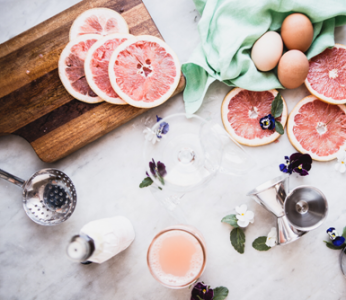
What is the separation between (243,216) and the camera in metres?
1.02

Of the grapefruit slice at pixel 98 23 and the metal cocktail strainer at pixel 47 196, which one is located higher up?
the grapefruit slice at pixel 98 23

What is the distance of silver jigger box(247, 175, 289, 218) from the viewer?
951mm

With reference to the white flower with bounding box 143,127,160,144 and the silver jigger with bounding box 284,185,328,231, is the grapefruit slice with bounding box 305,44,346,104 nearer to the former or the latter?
the silver jigger with bounding box 284,185,328,231

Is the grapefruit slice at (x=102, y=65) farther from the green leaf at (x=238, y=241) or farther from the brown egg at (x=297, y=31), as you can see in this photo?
the green leaf at (x=238, y=241)

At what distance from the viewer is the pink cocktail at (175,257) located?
0.88 meters

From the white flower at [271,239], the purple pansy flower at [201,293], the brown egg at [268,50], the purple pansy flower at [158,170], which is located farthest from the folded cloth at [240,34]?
the purple pansy flower at [201,293]

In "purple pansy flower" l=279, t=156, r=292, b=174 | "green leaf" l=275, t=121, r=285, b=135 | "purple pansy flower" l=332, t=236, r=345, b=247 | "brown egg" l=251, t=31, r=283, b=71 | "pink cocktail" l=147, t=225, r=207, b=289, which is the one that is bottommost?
"purple pansy flower" l=332, t=236, r=345, b=247

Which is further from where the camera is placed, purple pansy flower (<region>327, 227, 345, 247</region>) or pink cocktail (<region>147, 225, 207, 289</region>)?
purple pansy flower (<region>327, 227, 345, 247</region>)

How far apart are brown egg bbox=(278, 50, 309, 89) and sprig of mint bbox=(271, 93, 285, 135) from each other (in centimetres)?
9

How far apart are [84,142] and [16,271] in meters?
0.62

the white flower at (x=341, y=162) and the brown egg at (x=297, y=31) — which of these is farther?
the white flower at (x=341, y=162)

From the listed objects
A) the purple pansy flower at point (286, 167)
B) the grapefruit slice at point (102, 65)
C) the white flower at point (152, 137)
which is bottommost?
the purple pansy flower at point (286, 167)

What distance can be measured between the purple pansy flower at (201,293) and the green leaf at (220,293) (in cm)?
4

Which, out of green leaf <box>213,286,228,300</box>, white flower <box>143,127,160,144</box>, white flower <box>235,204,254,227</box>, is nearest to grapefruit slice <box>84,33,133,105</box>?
white flower <box>143,127,160,144</box>
